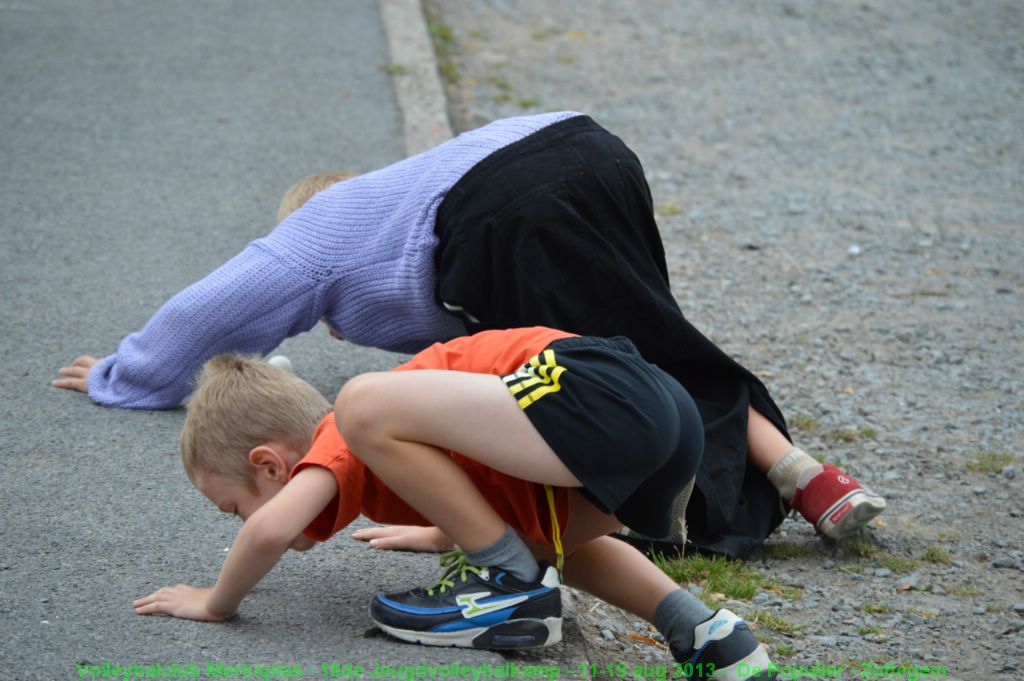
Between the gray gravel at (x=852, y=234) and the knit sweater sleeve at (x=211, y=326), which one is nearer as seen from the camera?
the gray gravel at (x=852, y=234)

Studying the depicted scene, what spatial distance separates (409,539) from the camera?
113 inches

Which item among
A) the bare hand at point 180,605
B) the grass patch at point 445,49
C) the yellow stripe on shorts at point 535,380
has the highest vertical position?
the yellow stripe on shorts at point 535,380

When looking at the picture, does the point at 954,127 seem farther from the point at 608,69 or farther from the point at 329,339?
the point at 329,339

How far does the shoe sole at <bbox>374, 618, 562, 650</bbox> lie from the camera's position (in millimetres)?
2359

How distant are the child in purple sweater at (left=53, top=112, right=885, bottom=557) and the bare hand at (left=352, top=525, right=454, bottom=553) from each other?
605mm

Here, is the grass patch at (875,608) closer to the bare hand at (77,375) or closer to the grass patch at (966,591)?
the grass patch at (966,591)

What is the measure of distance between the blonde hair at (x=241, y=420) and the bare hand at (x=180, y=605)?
0.76 feet

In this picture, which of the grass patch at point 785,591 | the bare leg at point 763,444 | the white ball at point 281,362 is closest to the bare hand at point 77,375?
the white ball at point 281,362

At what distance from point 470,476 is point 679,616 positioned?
51cm

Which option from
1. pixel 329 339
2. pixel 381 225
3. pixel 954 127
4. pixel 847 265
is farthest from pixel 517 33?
pixel 381 225

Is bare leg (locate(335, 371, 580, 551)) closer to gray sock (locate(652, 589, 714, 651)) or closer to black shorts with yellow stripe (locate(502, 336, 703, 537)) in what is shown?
black shorts with yellow stripe (locate(502, 336, 703, 537))

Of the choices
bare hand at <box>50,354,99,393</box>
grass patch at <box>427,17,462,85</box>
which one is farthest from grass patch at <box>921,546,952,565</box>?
grass patch at <box>427,17,462,85</box>

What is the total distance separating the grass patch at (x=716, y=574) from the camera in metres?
3.01

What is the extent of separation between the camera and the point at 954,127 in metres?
7.34
